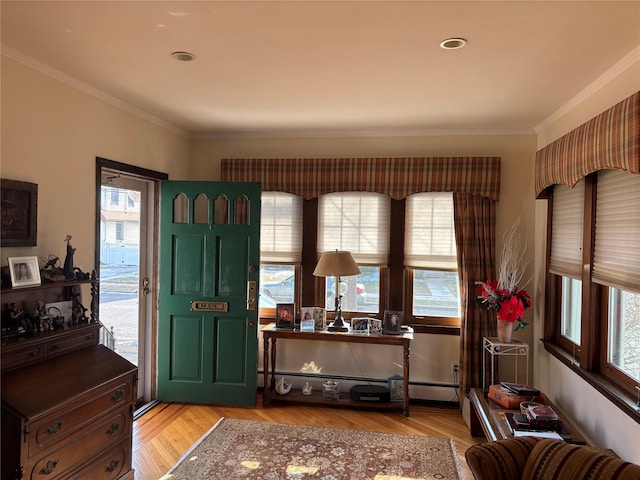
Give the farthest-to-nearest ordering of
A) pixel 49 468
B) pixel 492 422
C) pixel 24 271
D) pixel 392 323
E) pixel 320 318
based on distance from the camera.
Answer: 1. pixel 320 318
2. pixel 392 323
3. pixel 492 422
4. pixel 24 271
5. pixel 49 468

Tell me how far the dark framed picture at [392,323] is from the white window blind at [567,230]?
130 centimetres

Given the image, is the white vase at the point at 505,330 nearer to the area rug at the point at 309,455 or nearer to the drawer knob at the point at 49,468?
the area rug at the point at 309,455

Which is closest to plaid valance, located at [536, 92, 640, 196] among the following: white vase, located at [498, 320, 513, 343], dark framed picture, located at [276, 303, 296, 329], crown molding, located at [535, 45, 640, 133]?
crown molding, located at [535, 45, 640, 133]

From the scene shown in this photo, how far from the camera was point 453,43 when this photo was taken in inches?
91.8

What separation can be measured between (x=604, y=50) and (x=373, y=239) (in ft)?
8.06

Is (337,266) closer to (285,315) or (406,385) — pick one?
(285,315)

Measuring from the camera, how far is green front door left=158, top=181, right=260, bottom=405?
414 cm

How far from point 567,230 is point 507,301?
69cm

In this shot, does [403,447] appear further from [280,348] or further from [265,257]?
[265,257]

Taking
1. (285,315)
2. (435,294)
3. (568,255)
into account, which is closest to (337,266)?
(285,315)

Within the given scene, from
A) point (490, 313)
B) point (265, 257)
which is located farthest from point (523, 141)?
point (265, 257)

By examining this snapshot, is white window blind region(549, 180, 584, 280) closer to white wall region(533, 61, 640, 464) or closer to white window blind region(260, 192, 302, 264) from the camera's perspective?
white wall region(533, 61, 640, 464)

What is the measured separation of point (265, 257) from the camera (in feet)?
15.2

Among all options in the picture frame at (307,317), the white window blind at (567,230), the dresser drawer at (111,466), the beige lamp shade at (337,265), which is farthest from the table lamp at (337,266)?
the dresser drawer at (111,466)
